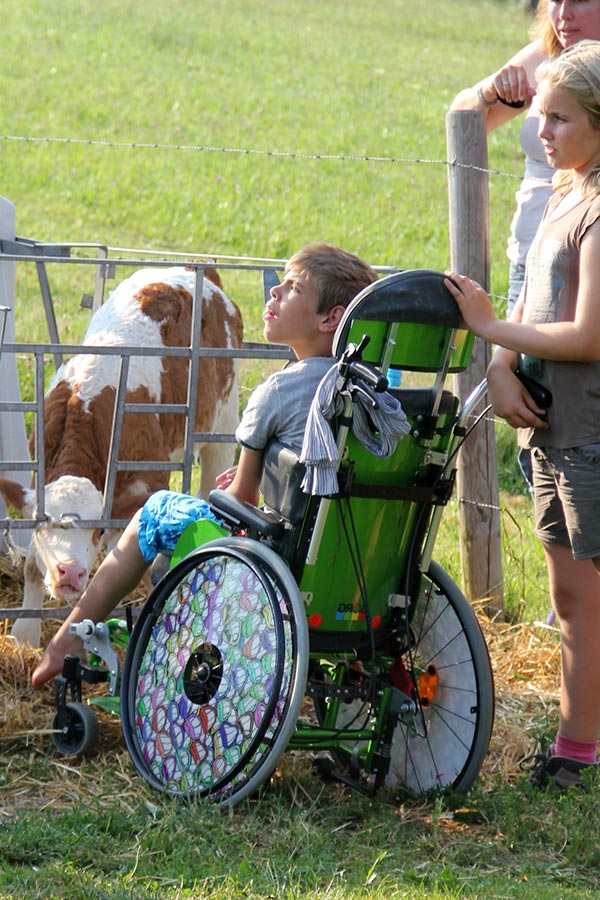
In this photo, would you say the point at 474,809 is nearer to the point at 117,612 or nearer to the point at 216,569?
the point at 216,569

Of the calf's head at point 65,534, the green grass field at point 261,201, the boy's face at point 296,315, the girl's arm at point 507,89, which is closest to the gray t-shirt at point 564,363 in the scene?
the boy's face at point 296,315

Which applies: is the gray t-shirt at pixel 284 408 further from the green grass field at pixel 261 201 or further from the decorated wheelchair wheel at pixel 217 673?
the green grass field at pixel 261 201

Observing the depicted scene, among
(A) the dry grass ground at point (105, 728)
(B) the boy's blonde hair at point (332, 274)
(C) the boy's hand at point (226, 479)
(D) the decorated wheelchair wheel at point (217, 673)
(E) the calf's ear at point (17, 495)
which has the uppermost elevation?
(B) the boy's blonde hair at point (332, 274)

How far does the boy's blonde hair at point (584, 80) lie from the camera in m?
3.51

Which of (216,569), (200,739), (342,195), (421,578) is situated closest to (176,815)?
(200,739)

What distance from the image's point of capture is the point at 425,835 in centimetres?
354

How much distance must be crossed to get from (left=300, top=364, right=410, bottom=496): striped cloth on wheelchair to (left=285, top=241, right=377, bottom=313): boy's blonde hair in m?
0.44

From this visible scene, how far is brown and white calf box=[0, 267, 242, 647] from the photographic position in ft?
16.0

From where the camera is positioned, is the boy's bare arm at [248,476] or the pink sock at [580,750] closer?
the boy's bare arm at [248,476]

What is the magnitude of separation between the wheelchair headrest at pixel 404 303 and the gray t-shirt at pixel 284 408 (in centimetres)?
21

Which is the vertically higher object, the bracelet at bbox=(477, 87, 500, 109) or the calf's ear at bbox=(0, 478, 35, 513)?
the bracelet at bbox=(477, 87, 500, 109)

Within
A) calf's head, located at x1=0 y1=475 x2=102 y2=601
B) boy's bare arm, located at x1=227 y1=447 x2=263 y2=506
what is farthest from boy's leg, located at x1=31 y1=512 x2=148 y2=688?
boy's bare arm, located at x1=227 y1=447 x2=263 y2=506

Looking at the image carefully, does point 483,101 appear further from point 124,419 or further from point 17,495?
point 17,495

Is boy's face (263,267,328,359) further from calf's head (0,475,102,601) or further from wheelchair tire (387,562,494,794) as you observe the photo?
calf's head (0,475,102,601)
